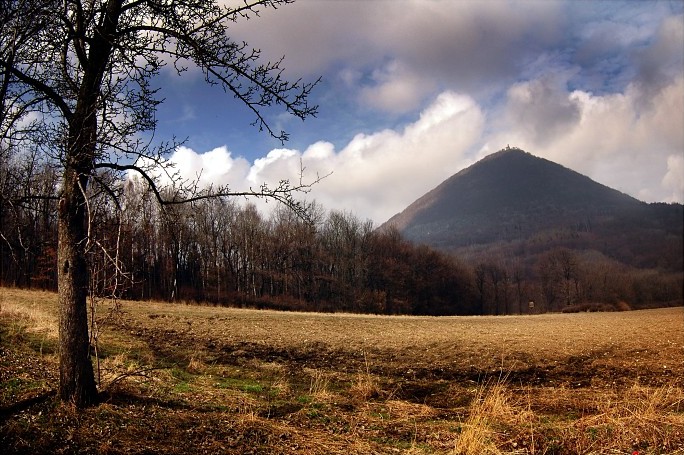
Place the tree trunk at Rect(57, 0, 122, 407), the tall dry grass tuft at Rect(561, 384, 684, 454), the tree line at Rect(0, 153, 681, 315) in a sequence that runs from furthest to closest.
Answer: the tree line at Rect(0, 153, 681, 315) < the tree trunk at Rect(57, 0, 122, 407) < the tall dry grass tuft at Rect(561, 384, 684, 454)

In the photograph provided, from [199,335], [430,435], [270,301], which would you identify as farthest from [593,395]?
[270,301]

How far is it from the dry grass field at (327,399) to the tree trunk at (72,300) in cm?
28

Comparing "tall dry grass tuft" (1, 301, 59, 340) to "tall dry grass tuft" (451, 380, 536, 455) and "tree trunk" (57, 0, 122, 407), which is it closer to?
"tree trunk" (57, 0, 122, 407)

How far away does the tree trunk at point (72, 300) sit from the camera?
6.26 metres

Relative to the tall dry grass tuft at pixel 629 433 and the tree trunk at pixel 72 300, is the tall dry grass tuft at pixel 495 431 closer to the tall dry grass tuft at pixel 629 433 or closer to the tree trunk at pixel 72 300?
the tall dry grass tuft at pixel 629 433

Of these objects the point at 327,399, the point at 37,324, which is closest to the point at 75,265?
the point at 327,399

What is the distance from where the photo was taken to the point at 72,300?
248 inches

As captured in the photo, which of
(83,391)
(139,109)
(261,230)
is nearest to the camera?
(83,391)

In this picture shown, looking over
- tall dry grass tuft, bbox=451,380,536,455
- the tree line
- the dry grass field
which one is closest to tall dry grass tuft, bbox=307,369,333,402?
the dry grass field

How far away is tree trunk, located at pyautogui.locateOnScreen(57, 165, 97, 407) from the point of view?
20.5 feet

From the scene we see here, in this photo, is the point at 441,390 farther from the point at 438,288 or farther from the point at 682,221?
the point at 438,288

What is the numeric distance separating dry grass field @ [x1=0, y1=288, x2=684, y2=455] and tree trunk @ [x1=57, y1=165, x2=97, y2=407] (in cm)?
28

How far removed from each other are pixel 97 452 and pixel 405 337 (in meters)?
17.6

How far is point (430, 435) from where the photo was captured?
6.63 m
